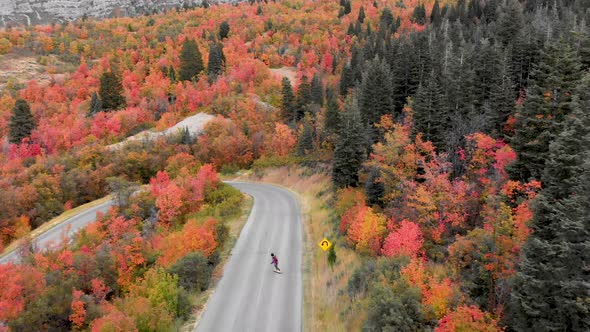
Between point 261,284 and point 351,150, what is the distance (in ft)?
73.7

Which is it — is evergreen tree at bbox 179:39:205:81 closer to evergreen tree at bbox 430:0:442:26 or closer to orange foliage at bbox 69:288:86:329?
evergreen tree at bbox 430:0:442:26

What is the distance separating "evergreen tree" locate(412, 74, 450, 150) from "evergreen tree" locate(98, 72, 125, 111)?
74078mm

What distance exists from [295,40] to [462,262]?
10904 centimetres

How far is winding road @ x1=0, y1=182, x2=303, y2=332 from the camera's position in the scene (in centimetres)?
2302

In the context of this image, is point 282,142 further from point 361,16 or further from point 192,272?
point 361,16

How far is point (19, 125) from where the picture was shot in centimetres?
7862

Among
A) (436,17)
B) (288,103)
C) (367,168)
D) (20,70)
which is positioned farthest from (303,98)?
(20,70)

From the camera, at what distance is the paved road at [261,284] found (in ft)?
75.2

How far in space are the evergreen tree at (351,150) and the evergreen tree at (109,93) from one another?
217 ft

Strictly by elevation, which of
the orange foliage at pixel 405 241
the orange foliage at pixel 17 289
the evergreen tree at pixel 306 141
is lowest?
the evergreen tree at pixel 306 141

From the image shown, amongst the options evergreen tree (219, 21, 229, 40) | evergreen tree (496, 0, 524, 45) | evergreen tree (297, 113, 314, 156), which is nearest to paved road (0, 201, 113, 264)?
evergreen tree (297, 113, 314, 156)

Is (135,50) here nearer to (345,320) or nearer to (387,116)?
(387,116)

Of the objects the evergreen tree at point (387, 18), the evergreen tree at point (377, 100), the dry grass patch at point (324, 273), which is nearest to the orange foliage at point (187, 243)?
the dry grass patch at point (324, 273)

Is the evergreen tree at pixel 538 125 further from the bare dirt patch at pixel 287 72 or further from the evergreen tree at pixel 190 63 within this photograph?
the evergreen tree at pixel 190 63
